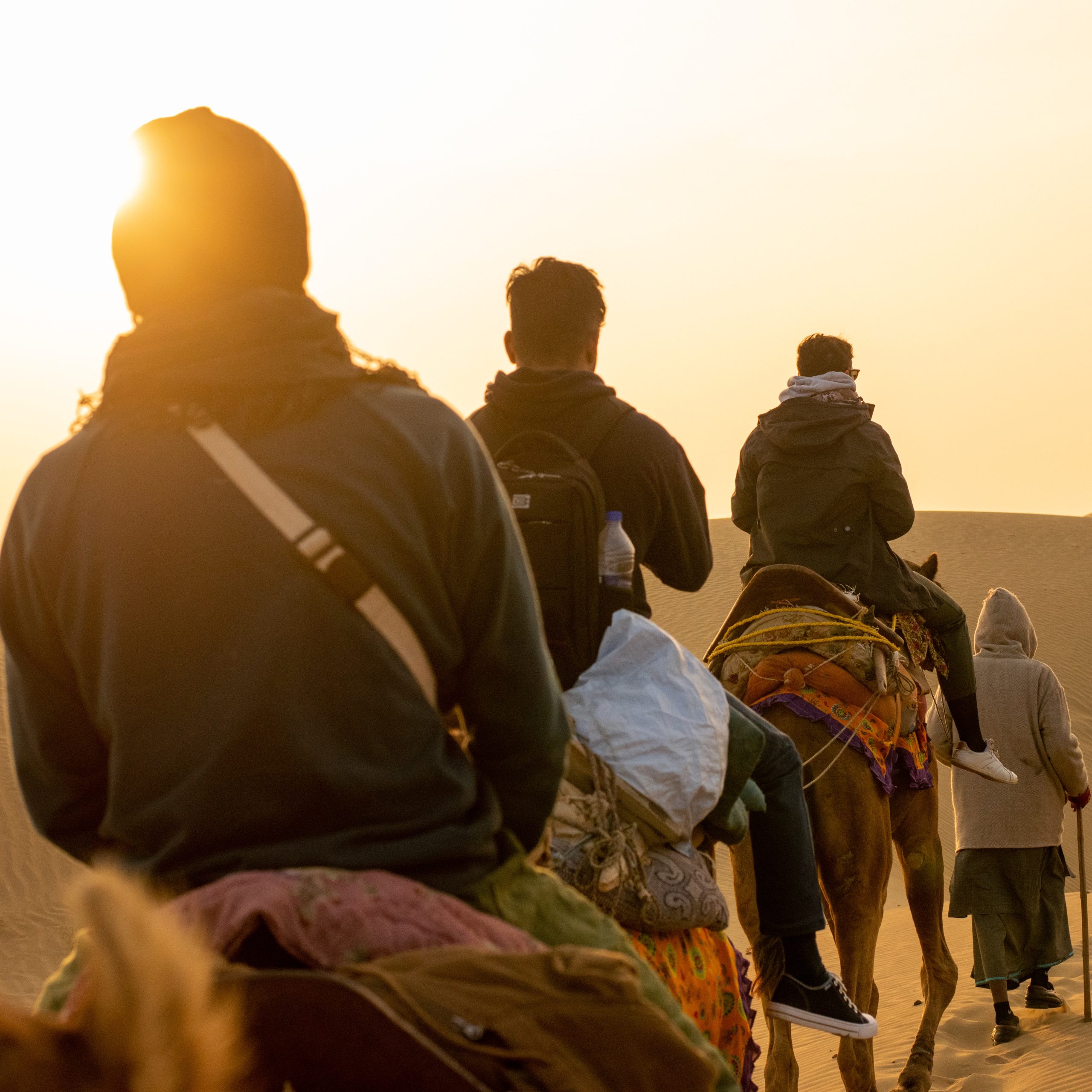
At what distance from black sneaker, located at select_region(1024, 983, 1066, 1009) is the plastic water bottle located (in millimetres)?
7768

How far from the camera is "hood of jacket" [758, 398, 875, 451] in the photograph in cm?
707

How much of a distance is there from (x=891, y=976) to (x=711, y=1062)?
41.8 ft

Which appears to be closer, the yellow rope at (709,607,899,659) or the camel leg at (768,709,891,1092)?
the camel leg at (768,709,891,1092)

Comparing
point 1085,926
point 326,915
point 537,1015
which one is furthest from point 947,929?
point 326,915

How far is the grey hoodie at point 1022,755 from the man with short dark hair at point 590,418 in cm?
612

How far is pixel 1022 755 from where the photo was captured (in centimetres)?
991

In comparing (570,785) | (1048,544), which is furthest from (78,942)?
(1048,544)

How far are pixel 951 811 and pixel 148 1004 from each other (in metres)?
23.8

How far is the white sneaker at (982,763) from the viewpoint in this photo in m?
7.91

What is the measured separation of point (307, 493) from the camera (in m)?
2.24

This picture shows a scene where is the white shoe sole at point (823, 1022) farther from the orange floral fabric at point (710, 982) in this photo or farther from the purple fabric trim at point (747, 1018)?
the orange floral fabric at point (710, 982)

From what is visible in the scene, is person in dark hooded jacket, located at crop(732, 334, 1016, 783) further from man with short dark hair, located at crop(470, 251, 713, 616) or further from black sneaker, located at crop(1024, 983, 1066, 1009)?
black sneaker, located at crop(1024, 983, 1066, 1009)

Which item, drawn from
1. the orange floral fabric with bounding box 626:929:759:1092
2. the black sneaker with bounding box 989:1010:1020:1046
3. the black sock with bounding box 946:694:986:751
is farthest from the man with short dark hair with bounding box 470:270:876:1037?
the black sneaker with bounding box 989:1010:1020:1046

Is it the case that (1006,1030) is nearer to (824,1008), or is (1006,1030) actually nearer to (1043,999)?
(1043,999)
